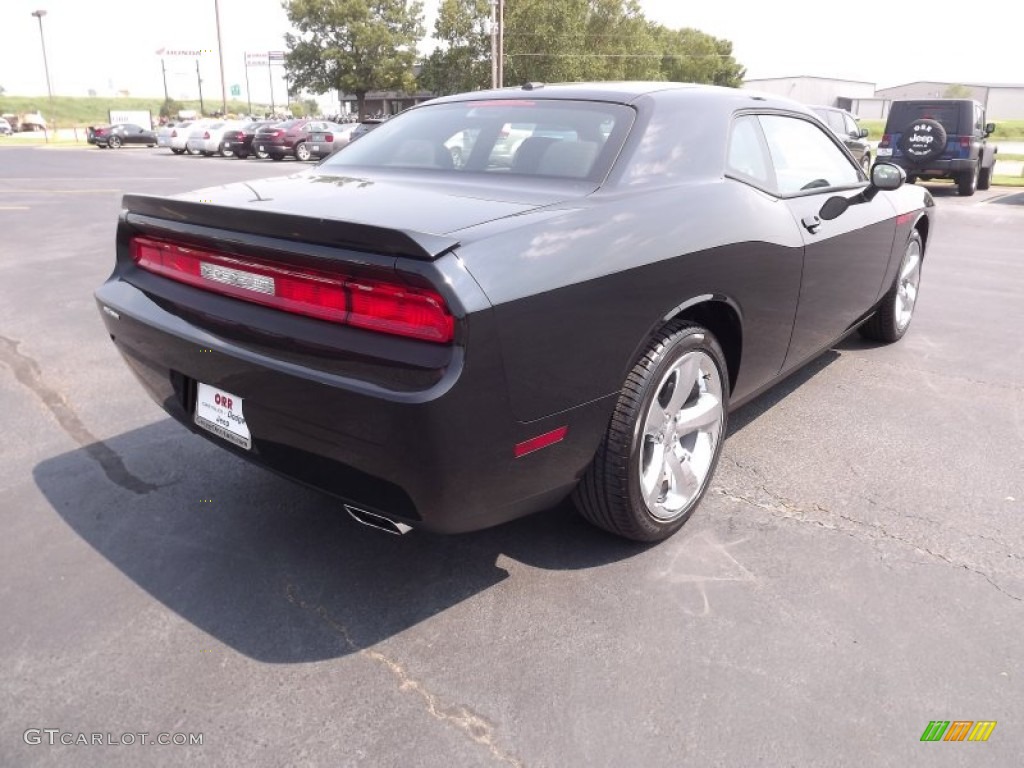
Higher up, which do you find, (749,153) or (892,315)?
(749,153)

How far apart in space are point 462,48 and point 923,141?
138ft

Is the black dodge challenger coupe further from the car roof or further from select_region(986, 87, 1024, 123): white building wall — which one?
Result: select_region(986, 87, 1024, 123): white building wall

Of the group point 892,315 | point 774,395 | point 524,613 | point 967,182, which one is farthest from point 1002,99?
point 524,613

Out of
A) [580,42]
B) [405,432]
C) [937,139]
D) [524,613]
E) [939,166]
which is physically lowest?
[524,613]

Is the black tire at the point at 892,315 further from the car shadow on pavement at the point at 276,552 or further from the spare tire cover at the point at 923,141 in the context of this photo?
the spare tire cover at the point at 923,141

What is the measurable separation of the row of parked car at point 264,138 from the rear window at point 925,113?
1416 cm

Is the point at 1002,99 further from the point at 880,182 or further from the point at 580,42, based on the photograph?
the point at 880,182

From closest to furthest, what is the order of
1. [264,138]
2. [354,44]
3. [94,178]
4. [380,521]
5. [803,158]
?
[380,521]
[803,158]
[94,178]
[264,138]
[354,44]

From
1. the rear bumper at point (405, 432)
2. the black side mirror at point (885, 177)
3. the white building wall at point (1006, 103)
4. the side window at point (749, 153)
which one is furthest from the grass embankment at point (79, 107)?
the rear bumper at point (405, 432)

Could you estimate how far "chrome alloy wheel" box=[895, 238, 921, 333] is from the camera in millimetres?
4996

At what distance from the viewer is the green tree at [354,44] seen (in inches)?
2253

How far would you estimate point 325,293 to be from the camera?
2113 mm

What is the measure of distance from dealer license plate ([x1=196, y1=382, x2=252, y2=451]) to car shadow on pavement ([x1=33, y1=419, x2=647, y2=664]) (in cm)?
38

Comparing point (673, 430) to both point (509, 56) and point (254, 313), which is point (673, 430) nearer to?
point (254, 313)
